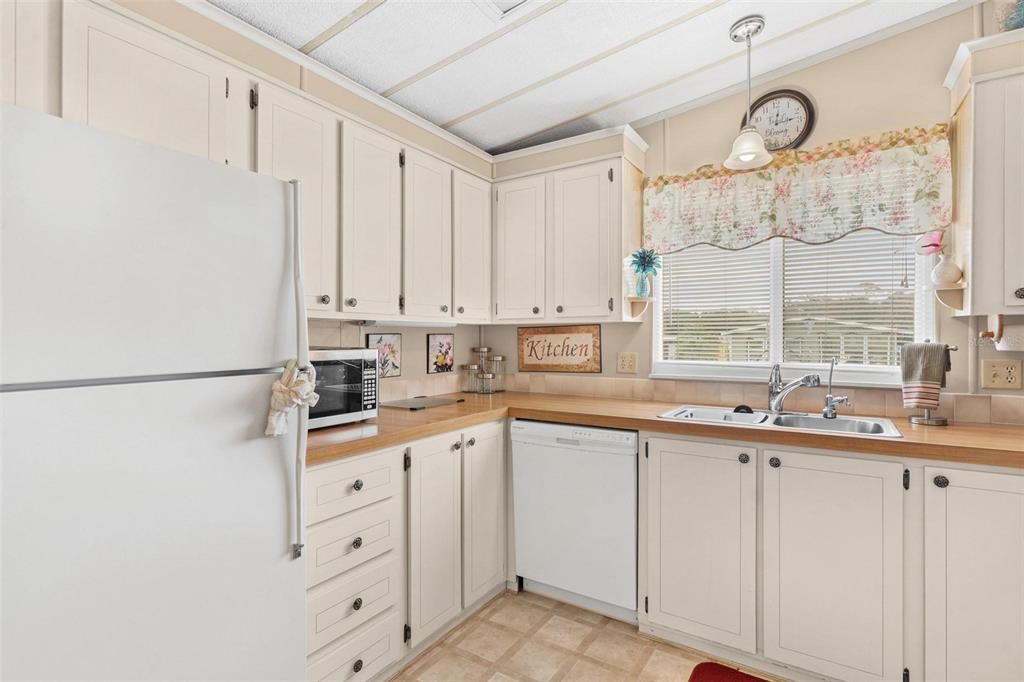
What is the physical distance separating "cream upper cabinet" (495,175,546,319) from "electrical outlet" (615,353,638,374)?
1.72 feet

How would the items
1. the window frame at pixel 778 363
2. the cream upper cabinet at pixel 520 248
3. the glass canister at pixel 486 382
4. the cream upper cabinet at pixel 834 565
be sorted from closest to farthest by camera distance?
the cream upper cabinet at pixel 834 565 < the window frame at pixel 778 363 < the cream upper cabinet at pixel 520 248 < the glass canister at pixel 486 382

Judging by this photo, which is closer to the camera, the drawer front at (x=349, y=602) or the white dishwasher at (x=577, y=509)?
the drawer front at (x=349, y=602)

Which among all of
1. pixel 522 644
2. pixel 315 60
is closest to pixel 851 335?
pixel 522 644

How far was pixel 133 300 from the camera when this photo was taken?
1153 millimetres

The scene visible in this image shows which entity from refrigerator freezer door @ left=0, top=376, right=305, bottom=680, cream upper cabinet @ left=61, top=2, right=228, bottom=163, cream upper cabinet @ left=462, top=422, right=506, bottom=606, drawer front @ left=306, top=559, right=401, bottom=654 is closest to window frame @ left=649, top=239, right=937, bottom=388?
cream upper cabinet @ left=462, top=422, right=506, bottom=606

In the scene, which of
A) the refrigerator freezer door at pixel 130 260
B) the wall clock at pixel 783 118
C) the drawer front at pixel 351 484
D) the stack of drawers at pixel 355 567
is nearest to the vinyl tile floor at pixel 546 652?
the stack of drawers at pixel 355 567

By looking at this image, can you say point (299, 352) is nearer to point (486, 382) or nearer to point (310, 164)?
point (310, 164)

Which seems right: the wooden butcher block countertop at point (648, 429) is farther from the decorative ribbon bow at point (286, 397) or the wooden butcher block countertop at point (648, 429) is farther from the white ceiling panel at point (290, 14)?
the white ceiling panel at point (290, 14)

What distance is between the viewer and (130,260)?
3.76 ft

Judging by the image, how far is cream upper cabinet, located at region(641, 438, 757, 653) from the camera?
2020 millimetres

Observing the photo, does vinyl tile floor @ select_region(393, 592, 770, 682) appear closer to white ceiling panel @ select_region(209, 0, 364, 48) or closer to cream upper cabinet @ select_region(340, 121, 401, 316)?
cream upper cabinet @ select_region(340, 121, 401, 316)

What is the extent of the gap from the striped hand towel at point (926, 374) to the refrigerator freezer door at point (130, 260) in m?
2.34

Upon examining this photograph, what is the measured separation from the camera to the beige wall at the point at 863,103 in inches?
88.5

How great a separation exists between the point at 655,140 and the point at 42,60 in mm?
2616
